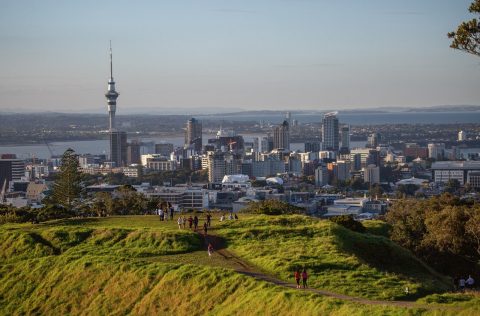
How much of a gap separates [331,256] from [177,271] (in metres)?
3.92

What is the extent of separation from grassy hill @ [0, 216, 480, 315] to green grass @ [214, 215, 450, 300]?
0.03m

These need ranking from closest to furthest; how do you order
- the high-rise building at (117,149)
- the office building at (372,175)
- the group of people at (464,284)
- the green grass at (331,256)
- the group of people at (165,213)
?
1. the green grass at (331,256)
2. the group of people at (464,284)
3. the group of people at (165,213)
4. the office building at (372,175)
5. the high-rise building at (117,149)

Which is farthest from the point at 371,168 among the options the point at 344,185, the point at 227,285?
the point at 227,285

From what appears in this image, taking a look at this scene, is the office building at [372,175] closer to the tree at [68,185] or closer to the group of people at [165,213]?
the tree at [68,185]

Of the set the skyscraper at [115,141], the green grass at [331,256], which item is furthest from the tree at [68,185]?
the skyscraper at [115,141]

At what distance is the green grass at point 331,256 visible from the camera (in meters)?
20.0

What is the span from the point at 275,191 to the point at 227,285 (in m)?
89.4

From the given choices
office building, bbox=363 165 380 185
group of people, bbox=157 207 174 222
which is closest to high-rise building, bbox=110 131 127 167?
office building, bbox=363 165 380 185

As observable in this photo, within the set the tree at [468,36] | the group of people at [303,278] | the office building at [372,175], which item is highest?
the tree at [468,36]

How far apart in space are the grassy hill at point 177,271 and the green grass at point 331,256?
0.03 metres

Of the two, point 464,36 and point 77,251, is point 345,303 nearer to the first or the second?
point 464,36

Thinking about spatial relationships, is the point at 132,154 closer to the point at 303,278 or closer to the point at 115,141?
the point at 115,141

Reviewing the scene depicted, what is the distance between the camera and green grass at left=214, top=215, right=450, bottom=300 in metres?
20.0

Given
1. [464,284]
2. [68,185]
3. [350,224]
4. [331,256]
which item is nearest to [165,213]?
[350,224]
